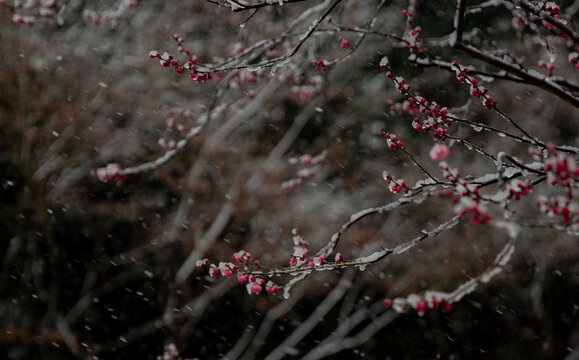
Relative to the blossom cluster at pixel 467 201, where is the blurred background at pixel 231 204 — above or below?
below

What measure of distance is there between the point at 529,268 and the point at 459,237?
6.54 ft

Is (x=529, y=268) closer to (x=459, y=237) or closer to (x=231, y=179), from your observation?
(x=459, y=237)

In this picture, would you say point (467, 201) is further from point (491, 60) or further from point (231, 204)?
point (231, 204)

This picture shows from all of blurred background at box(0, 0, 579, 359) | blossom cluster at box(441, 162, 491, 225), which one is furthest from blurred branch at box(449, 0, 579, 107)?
blurred background at box(0, 0, 579, 359)

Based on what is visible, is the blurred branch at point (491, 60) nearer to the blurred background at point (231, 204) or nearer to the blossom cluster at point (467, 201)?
the blossom cluster at point (467, 201)

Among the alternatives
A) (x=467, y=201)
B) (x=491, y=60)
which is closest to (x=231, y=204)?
(x=491, y=60)

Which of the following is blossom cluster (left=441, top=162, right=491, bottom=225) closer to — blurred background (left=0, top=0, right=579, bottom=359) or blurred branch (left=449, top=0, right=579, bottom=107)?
blurred branch (left=449, top=0, right=579, bottom=107)

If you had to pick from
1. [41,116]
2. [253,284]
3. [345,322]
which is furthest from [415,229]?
[41,116]

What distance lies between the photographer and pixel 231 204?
638cm

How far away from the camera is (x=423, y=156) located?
24.7 feet

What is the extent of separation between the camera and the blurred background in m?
6.09

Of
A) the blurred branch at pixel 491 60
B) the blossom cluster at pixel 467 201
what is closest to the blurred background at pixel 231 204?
the blurred branch at pixel 491 60

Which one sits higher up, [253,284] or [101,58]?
[253,284]

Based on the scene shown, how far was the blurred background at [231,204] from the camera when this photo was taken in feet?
20.0
